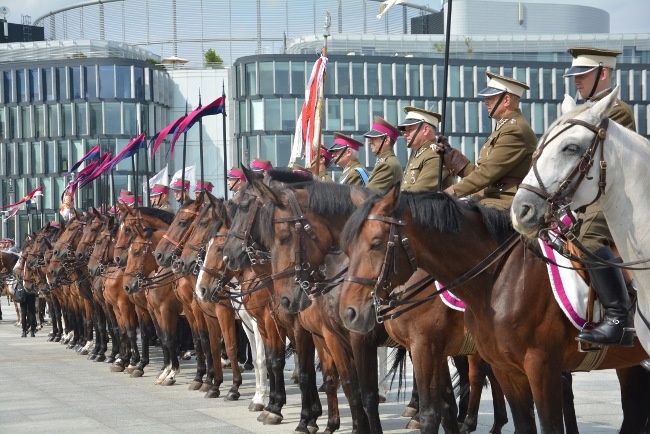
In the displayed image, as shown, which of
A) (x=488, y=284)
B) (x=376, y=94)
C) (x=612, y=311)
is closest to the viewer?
(x=612, y=311)

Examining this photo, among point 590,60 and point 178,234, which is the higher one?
point 590,60

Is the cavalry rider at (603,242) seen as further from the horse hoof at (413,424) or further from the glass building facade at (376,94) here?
the glass building facade at (376,94)

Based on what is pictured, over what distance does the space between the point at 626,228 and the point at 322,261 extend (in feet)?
12.9

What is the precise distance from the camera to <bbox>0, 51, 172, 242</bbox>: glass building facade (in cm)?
7194

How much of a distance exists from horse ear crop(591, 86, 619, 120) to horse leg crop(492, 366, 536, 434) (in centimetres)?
216

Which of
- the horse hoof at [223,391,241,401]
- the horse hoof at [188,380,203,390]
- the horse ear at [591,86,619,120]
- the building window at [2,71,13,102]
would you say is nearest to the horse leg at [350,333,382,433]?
the horse ear at [591,86,619,120]

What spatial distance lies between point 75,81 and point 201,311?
2364 inches

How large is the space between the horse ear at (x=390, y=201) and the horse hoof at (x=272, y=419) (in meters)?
5.18

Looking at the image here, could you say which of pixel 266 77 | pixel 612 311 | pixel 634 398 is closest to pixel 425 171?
pixel 634 398

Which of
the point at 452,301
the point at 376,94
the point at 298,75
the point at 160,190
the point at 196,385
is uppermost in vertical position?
the point at 298,75

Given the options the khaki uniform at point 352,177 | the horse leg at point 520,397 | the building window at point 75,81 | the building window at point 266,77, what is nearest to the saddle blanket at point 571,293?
the horse leg at point 520,397

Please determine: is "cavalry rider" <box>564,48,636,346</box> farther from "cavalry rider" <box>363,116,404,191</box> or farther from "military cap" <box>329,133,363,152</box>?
"military cap" <box>329,133,363,152</box>

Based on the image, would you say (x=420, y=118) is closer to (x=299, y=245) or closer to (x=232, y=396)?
(x=299, y=245)

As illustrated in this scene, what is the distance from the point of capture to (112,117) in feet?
237
